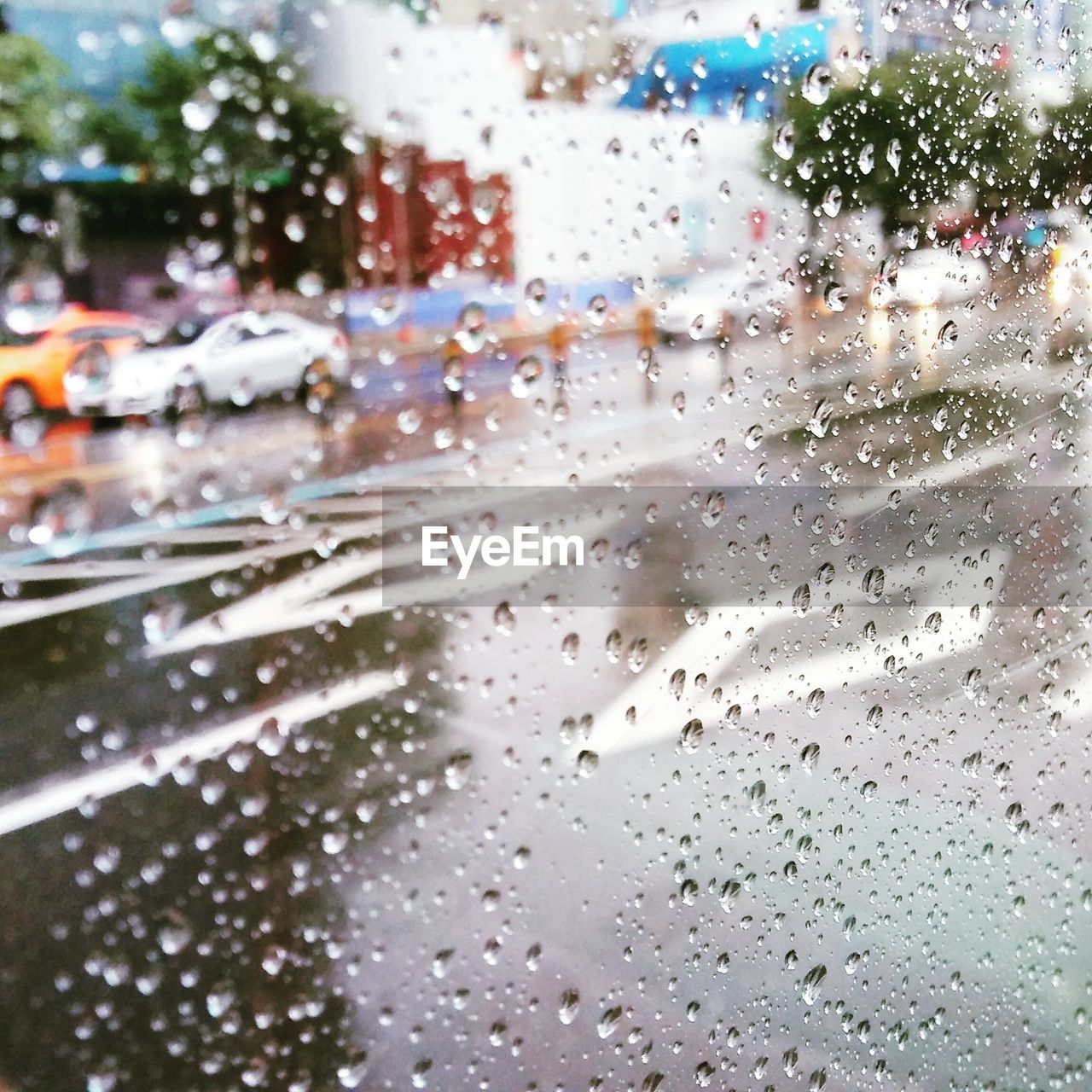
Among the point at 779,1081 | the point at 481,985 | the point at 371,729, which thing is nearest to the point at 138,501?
the point at 371,729

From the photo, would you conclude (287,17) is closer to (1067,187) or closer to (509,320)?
(509,320)

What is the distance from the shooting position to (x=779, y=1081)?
3.32 ft

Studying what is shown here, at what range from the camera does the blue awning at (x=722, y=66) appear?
2.57ft

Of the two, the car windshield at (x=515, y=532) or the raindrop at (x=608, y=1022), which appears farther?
the raindrop at (x=608, y=1022)

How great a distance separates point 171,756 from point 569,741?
0.31m

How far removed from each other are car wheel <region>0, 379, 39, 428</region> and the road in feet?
0.11

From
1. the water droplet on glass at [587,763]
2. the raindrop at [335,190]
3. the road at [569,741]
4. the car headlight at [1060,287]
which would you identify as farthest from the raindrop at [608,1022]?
the car headlight at [1060,287]

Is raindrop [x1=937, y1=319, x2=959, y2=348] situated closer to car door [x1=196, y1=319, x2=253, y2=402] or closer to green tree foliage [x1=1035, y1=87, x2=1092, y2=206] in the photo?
green tree foliage [x1=1035, y1=87, x2=1092, y2=206]

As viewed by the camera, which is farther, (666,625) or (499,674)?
(666,625)

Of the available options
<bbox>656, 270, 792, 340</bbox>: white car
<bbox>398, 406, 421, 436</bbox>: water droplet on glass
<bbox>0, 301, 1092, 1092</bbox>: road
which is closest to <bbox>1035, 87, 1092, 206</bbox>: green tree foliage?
<bbox>0, 301, 1092, 1092</bbox>: road

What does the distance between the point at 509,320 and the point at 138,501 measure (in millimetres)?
284

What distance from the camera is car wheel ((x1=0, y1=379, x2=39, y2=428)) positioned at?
0.50 metres

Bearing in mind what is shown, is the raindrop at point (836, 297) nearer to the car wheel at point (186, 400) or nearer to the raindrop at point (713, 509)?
the raindrop at point (713, 509)

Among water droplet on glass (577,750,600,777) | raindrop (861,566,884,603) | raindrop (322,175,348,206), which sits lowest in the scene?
water droplet on glass (577,750,600,777)
